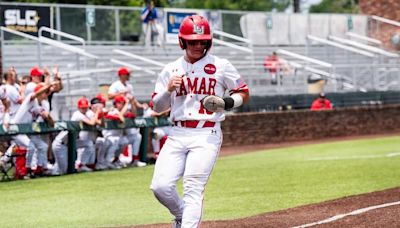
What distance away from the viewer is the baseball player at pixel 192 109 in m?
8.25

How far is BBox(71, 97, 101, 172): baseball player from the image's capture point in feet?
59.7

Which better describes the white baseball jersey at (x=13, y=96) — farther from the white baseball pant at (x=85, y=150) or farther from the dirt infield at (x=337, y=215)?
the dirt infield at (x=337, y=215)

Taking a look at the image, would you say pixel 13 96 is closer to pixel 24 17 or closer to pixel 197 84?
pixel 197 84

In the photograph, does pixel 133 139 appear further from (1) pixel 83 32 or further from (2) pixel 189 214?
(2) pixel 189 214

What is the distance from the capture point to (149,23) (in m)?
29.2

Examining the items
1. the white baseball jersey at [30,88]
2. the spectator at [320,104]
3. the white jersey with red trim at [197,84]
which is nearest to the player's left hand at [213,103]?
the white jersey with red trim at [197,84]

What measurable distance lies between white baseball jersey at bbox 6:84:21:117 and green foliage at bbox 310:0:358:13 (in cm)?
6306

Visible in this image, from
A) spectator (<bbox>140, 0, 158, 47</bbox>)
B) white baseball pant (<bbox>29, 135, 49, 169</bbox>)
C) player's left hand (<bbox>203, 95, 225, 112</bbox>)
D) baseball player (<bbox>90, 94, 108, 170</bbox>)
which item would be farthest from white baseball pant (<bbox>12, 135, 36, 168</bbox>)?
spectator (<bbox>140, 0, 158, 47</bbox>)

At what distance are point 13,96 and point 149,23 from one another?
41.8ft

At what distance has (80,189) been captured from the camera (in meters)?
14.7

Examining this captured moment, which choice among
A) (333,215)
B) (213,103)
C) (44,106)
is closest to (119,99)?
(44,106)

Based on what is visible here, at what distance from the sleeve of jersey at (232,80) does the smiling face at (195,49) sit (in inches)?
10.4

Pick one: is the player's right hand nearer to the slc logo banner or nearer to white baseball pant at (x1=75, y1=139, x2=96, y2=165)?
white baseball pant at (x1=75, y1=139, x2=96, y2=165)

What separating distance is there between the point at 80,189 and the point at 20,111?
9.59 feet
